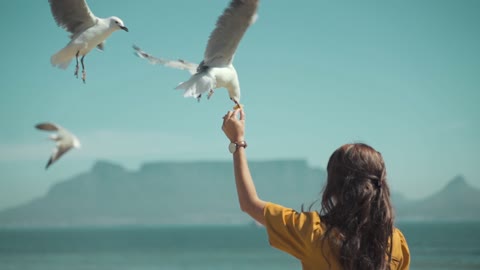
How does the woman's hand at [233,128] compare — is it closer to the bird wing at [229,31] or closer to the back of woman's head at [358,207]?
the back of woman's head at [358,207]

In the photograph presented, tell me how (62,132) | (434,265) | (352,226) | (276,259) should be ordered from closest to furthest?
1. (352,226)
2. (62,132)
3. (434,265)
4. (276,259)

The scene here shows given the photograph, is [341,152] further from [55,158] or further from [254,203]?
[55,158]

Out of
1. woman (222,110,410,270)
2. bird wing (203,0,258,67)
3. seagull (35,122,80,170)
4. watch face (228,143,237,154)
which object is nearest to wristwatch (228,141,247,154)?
watch face (228,143,237,154)

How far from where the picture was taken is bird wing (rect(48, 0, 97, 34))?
3.86 metres

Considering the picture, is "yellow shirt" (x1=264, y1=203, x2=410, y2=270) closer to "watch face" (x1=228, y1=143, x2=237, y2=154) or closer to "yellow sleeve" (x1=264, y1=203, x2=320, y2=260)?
"yellow sleeve" (x1=264, y1=203, x2=320, y2=260)

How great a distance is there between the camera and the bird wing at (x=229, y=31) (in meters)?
A: 3.29

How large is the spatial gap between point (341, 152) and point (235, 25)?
1895 mm

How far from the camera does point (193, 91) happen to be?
2842 mm

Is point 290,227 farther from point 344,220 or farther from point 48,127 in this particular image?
point 48,127

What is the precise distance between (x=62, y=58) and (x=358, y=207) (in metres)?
2.45

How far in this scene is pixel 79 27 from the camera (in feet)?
12.8

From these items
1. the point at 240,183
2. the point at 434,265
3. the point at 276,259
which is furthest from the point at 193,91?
the point at 276,259

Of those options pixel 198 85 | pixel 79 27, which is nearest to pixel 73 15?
pixel 79 27

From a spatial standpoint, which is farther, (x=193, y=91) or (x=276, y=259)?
(x=276, y=259)
